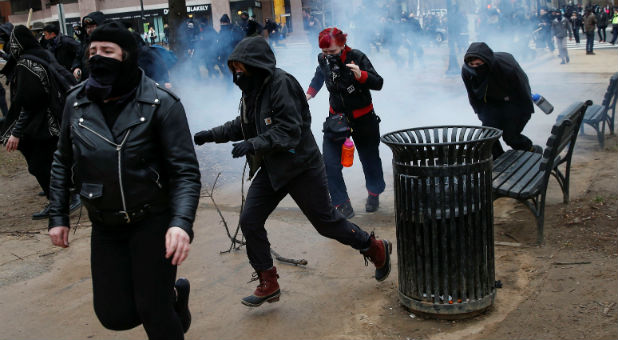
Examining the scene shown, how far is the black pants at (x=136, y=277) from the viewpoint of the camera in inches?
111

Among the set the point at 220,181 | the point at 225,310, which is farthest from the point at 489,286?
the point at 220,181

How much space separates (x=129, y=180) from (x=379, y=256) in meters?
1.95

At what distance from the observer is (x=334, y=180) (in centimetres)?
574

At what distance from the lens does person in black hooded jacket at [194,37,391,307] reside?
12.4 feet

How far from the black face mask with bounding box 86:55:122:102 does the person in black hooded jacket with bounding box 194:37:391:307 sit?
3.42 feet

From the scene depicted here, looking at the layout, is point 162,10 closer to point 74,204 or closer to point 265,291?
point 74,204

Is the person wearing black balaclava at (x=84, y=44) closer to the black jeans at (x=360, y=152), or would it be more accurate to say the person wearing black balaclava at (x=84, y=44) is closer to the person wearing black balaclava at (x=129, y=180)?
the black jeans at (x=360, y=152)

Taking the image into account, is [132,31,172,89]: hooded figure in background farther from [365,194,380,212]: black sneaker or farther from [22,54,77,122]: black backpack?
[365,194,380,212]: black sneaker

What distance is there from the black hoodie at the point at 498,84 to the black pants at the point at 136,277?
364 centimetres

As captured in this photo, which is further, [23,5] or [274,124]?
[23,5]

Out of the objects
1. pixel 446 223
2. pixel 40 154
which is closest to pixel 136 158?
pixel 446 223

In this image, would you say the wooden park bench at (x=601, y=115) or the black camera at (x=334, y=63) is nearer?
the black camera at (x=334, y=63)

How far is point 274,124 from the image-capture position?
380 centimetres

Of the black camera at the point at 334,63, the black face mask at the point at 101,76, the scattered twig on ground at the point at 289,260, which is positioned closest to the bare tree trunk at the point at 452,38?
the black camera at the point at 334,63
